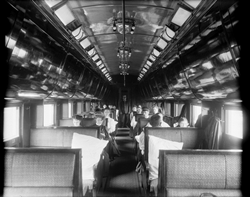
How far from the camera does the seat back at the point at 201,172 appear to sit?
7.58ft

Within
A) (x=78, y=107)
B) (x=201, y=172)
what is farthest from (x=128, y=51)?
(x=78, y=107)

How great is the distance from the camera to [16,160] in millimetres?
2387

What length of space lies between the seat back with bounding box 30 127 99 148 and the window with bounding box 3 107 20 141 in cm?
40

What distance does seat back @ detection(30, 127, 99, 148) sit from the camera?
14.5ft

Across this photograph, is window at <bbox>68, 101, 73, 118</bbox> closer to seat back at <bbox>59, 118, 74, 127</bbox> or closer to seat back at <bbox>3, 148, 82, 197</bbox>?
seat back at <bbox>59, 118, 74, 127</bbox>

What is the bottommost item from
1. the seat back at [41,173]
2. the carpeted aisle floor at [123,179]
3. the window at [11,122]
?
the carpeted aisle floor at [123,179]

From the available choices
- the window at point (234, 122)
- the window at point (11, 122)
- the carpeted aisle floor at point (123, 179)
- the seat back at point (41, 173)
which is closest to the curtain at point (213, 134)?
the window at point (234, 122)

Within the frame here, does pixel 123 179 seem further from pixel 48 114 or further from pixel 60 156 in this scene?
pixel 48 114

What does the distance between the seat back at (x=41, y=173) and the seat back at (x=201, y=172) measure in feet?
3.58

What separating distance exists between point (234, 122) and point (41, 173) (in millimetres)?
3577

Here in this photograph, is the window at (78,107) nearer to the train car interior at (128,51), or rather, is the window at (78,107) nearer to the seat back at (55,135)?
the train car interior at (128,51)

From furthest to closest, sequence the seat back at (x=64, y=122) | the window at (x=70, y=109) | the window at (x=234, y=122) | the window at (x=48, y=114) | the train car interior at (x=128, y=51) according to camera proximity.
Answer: the window at (x=70, y=109)
the seat back at (x=64, y=122)
the window at (x=48, y=114)
the window at (x=234, y=122)
the train car interior at (x=128, y=51)

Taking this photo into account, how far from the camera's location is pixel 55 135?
4449mm

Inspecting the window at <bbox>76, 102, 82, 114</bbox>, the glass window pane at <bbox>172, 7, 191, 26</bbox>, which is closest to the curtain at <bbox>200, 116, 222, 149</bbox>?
the glass window pane at <bbox>172, 7, 191, 26</bbox>
